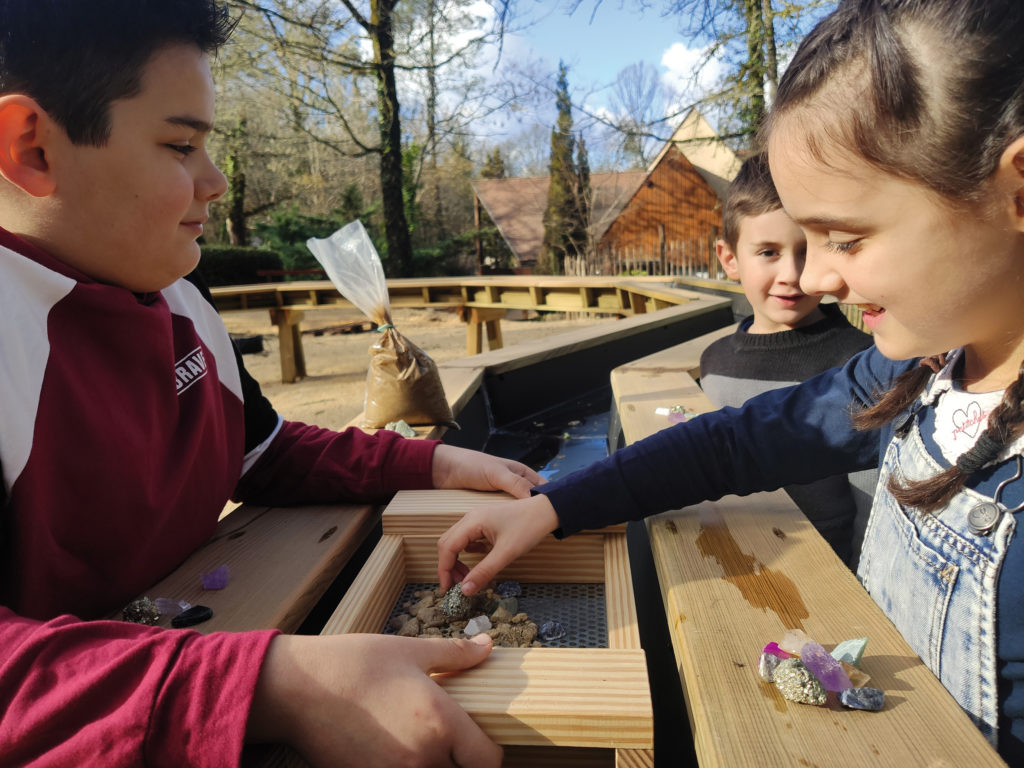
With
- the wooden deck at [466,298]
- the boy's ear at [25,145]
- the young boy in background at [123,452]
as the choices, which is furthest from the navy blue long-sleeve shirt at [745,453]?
the wooden deck at [466,298]

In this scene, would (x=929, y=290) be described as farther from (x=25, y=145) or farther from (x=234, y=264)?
(x=234, y=264)

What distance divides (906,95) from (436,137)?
24.7 metres

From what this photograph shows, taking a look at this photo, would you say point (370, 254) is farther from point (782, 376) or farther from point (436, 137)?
point (436, 137)

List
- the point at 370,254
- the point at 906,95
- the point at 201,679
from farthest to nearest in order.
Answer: the point at 370,254 < the point at 906,95 < the point at 201,679

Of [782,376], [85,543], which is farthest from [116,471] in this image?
[782,376]

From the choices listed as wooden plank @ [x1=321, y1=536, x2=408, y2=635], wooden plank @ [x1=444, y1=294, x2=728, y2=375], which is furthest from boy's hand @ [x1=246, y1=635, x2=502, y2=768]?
wooden plank @ [x1=444, y1=294, x2=728, y2=375]

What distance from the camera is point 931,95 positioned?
0.91 m

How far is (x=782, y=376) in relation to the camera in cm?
261

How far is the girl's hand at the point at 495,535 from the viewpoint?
121 centimetres

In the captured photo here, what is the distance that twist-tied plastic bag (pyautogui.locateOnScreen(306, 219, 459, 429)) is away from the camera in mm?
2275

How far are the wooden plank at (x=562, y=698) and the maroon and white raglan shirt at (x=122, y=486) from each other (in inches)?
Answer: 11.0

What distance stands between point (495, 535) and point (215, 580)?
49 cm

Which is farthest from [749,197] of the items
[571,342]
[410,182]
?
[410,182]

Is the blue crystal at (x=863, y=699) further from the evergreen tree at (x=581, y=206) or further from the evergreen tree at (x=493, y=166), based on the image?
the evergreen tree at (x=493, y=166)
